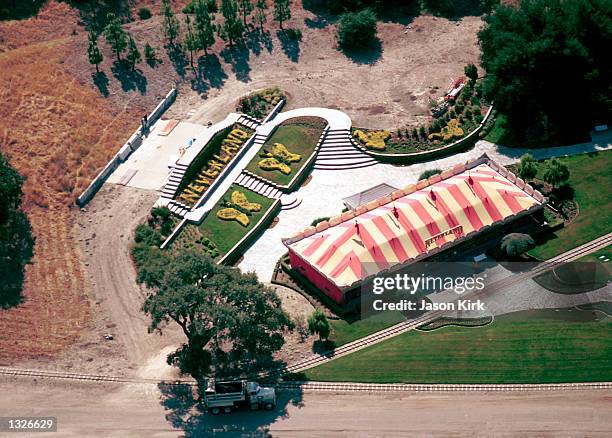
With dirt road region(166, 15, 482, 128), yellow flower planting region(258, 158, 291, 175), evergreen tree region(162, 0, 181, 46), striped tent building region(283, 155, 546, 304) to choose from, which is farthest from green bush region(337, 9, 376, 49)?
striped tent building region(283, 155, 546, 304)

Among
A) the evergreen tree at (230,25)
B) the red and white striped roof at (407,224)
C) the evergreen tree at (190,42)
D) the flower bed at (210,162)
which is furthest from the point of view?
the evergreen tree at (230,25)

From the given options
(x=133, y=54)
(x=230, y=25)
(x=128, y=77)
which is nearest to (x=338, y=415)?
(x=128, y=77)

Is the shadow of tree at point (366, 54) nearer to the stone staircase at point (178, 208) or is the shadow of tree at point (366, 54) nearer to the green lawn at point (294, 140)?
the green lawn at point (294, 140)

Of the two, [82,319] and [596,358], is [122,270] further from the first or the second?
[596,358]

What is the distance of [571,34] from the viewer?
11881 centimetres

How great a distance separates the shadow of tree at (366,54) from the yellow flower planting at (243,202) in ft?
111

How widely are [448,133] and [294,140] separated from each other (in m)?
20.6

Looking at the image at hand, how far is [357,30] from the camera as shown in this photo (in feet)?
450

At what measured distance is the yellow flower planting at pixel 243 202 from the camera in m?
114

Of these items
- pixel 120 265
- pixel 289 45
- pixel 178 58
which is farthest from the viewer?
pixel 289 45

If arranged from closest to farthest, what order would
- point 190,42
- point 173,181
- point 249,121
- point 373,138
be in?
point 173,181 → point 373,138 → point 249,121 → point 190,42

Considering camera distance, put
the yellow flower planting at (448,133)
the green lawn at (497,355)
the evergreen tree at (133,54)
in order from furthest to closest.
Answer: the evergreen tree at (133,54), the yellow flower planting at (448,133), the green lawn at (497,355)

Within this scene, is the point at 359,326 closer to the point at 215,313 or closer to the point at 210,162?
the point at 215,313

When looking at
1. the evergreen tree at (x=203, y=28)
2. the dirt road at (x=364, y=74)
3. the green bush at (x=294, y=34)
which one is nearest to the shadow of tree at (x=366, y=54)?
the dirt road at (x=364, y=74)
